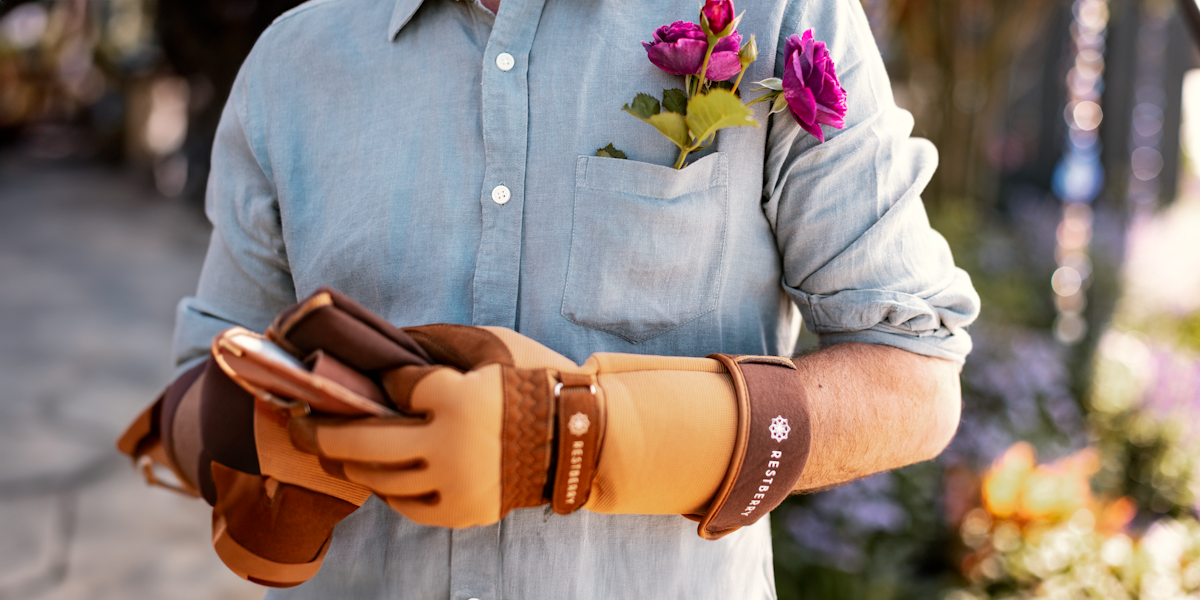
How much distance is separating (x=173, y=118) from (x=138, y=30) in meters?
1.53

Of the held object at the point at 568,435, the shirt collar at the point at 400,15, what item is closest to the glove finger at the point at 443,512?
the held object at the point at 568,435

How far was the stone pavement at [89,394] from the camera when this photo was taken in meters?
3.07

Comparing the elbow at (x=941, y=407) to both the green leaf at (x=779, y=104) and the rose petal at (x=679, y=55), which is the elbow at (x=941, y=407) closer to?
the green leaf at (x=779, y=104)

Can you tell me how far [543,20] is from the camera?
3.58ft

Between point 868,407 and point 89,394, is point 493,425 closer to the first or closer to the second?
point 868,407

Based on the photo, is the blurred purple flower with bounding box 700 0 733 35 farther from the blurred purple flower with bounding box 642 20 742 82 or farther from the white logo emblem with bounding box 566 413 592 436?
the white logo emblem with bounding box 566 413 592 436

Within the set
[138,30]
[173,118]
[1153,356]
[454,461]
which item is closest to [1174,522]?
[1153,356]

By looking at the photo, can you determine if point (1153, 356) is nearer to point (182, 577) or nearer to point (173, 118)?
point (182, 577)

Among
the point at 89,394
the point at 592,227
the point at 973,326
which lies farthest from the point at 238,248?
the point at 89,394

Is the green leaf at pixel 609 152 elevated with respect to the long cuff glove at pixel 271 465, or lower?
elevated

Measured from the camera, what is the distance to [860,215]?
1.03 metres

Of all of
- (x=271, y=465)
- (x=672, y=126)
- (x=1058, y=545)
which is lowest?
(x=1058, y=545)

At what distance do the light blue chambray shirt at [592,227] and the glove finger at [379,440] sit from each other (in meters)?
0.25

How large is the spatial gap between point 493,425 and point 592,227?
12.7 inches
